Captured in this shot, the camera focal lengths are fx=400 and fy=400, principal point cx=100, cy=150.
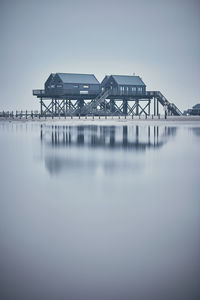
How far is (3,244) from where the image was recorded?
609 cm

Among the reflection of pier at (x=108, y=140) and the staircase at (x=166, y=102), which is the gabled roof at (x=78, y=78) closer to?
the staircase at (x=166, y=102)

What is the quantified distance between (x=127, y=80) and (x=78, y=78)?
952cm

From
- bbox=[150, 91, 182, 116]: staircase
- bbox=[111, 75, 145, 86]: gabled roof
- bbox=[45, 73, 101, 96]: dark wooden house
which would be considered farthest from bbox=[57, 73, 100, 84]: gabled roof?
bbox=[150, 91, 182, 116]: staircase

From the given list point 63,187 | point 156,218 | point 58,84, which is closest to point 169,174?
point 63,187

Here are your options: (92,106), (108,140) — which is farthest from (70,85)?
(108,140)

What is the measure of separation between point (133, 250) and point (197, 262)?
915mm

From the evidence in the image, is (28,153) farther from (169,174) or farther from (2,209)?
(2,209)

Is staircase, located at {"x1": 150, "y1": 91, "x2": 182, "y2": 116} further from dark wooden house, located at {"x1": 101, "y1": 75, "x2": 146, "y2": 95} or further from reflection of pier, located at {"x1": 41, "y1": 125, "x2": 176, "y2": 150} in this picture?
reflection of pier, located at {"x1": 41, "y1": 125, "x2": 176, "y2": 150}

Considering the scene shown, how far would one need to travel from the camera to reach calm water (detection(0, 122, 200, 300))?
470cm

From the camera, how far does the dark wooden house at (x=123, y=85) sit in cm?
7319

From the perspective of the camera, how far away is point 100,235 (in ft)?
21.2

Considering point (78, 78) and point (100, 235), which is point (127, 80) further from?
point (100, 235)

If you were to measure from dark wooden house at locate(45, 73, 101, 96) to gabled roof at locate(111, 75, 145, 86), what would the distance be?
3785 mm

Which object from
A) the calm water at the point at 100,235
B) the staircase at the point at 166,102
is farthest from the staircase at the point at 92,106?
the calm water at the point at 100,235
